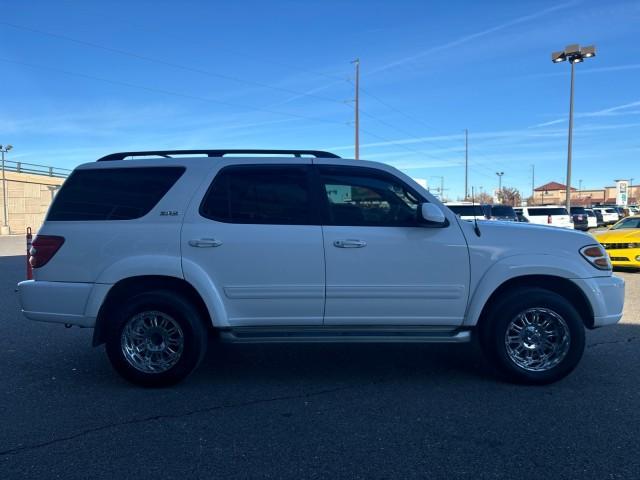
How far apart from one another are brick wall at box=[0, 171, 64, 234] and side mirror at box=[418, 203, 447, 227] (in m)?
45.9

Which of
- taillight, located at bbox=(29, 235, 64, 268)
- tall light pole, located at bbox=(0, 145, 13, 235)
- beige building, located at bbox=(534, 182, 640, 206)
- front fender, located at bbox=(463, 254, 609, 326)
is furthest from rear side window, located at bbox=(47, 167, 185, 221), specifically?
beige building, located at bbox=(534, 182, 640, 206)

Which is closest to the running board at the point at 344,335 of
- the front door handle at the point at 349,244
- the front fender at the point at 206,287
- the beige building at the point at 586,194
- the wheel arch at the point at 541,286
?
the front fender at the point at 206,287

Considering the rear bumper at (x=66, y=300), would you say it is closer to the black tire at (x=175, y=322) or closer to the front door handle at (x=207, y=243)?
the black tire at (x=175, y=322)

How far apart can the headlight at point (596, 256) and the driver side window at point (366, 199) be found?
1.55 metres

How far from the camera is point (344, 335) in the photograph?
4668 millimetres

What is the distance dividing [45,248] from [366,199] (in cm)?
290

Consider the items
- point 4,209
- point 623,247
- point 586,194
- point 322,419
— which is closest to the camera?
point 322,419

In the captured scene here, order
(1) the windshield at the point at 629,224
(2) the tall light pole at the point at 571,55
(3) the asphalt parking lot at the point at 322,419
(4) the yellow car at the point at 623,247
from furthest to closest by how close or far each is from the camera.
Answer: (2) the tall light pole at the point at 571,55, (1) the windshield at the point at 629,224, (4) the yellow car at the point at 623,247, (3) the asphalt parking lot at the point at 322,419

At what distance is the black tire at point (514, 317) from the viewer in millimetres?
4613

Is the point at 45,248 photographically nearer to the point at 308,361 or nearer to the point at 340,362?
the point at 308,361

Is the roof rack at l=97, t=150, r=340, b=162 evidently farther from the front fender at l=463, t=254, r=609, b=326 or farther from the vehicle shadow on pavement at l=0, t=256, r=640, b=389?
the vehicle shadow on pavement at l=0, t=256, r=640, b=389

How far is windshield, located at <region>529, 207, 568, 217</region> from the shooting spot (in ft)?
81.0

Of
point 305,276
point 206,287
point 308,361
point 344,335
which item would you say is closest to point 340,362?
point 308,361

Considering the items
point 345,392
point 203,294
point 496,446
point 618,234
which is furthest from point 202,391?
point 618,234
